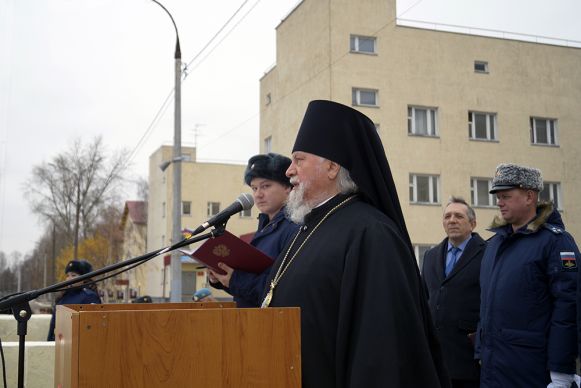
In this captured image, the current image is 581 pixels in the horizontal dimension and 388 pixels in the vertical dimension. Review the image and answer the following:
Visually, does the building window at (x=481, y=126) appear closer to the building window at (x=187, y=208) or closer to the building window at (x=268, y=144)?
the building window at (x=268, y=144)

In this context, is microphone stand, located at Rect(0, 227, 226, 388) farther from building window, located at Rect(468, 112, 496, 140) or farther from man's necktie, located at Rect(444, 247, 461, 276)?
building window, located at Rect(468, 112, 496, 140)

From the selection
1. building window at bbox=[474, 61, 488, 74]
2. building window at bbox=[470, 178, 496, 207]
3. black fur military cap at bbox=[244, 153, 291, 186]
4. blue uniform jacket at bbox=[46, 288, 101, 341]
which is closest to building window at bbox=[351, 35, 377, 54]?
building window at bbox=[474, 61, 488, 74]

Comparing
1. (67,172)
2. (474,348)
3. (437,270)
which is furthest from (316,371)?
(67,172)

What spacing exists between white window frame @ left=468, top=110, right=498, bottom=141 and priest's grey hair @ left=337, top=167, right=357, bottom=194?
2116cm

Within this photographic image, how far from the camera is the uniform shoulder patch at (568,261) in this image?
4.11 meters

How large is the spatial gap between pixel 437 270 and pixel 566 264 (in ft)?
4.99

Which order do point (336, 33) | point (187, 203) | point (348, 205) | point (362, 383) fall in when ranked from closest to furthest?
point (362, 383) → point (348, 205) → point (336, 33) → point (187, 203)

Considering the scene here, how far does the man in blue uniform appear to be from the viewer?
13.3 feet

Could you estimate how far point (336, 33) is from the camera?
71.3 ft

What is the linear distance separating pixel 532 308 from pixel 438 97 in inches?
767

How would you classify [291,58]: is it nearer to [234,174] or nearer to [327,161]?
[234,174]

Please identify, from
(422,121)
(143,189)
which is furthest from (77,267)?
(143,189)

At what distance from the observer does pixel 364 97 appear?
72.9 feet

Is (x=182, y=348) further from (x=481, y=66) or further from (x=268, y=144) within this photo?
(x=268, y=144)
